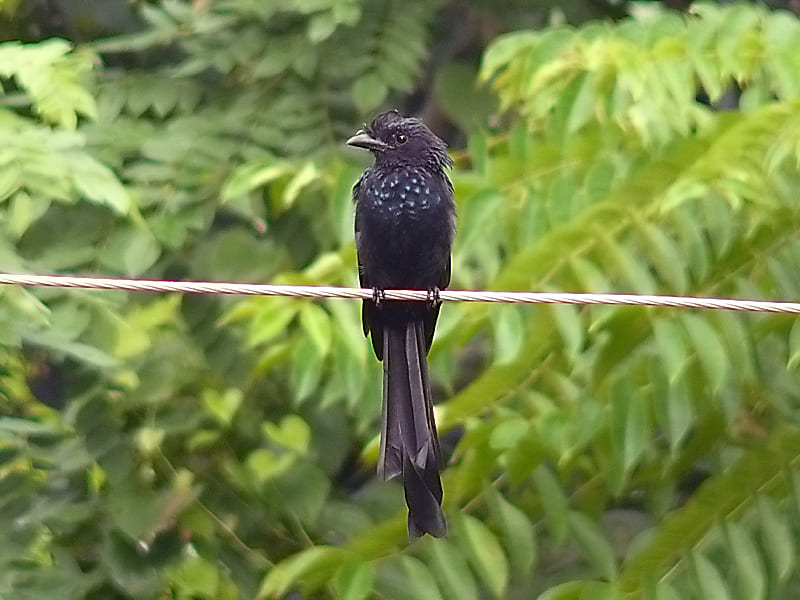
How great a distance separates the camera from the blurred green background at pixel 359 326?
2.81 metres

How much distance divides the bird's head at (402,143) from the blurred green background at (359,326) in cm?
10

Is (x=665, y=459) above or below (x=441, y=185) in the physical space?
below

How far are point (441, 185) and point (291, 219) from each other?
2.24 feet

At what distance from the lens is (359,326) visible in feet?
10.5

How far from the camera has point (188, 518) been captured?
11.6ft

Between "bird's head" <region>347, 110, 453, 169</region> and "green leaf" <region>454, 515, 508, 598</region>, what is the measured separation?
102 centimetres

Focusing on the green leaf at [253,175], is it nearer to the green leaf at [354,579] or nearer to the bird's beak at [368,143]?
the bird's beak at [368,143]

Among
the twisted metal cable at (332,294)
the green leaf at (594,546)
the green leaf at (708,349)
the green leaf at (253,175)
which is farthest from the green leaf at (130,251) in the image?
the green leaf at (708,349)

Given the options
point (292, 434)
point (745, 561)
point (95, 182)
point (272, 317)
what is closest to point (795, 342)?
point (745, 561)

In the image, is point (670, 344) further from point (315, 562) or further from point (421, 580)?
point (315, 562)

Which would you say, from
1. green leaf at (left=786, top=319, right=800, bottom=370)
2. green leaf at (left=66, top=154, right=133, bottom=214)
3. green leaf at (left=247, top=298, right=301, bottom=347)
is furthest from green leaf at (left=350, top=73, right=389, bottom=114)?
green leaf at (left=786, top=319, right=800, bottom=370)

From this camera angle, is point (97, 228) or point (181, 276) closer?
point (97, 228)

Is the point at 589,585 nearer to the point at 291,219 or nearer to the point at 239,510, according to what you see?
the point at 239,510

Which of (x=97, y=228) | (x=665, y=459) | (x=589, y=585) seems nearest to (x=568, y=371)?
(x=665, y=459)
